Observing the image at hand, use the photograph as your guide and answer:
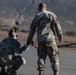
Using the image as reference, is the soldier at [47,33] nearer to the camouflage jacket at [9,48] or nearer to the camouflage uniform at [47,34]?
the camouflage uniform at [47,34]

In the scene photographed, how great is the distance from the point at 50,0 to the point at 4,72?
506 ft

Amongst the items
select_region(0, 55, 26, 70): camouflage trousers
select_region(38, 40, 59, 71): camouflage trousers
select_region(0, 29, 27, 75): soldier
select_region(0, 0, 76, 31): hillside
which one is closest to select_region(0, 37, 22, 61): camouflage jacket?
select_region(0, 29, 27, 75): soldier

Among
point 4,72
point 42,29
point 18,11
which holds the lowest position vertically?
point 4,72

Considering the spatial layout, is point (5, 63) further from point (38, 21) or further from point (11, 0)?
point (11, 0)

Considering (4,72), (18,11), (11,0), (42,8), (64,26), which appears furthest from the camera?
(11,0)

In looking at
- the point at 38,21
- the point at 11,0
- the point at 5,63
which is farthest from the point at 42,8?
the point at 11,0

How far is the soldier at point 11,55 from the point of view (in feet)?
34.7

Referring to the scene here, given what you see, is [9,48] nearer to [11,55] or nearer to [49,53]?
[11,55]

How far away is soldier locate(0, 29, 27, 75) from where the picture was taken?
1057 centimetres

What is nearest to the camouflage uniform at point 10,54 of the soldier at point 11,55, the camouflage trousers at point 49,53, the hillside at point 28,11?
the soldier at point 11,55

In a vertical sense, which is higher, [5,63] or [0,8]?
[0,8]

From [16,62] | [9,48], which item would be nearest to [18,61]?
[16,62]

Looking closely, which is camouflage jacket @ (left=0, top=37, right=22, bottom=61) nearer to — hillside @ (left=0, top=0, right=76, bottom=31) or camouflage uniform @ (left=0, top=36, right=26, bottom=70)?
camouflage uniform @ (left=0, top=36, right=26, bottom=70)

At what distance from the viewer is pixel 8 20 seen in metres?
130
